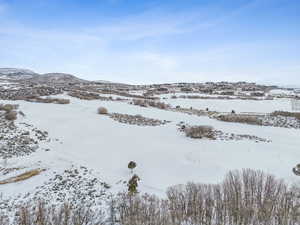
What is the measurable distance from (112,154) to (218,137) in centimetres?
761

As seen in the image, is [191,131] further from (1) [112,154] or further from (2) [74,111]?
(2) [74,111]

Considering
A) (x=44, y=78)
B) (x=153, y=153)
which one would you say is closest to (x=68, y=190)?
(x=153, y=153)

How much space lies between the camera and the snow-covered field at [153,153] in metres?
8.66

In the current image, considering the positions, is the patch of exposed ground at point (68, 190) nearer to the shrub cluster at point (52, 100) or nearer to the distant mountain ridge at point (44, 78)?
the shrub cluster at point (52, 100)

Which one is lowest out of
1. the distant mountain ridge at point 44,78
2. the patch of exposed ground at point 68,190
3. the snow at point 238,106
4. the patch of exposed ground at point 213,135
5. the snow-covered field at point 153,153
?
the patch of exposed ground at point 68,190

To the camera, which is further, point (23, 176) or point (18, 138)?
point (18, 138)

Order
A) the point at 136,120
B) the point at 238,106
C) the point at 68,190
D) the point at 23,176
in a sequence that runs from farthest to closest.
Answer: the point at 238,106 → the point at 136,120 → the point at 23,176 → the point at 68,190

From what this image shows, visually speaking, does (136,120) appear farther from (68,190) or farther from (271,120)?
(271,120)

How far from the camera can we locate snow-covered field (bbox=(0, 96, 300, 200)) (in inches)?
341

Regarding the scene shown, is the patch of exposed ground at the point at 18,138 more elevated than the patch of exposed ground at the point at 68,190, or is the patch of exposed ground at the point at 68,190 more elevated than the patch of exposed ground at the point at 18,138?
the patch of exposed ground at the point at 18,138

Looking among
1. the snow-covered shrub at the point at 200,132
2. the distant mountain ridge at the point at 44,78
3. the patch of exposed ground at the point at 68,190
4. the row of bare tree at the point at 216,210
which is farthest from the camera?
the distant mountain ridge at the point at 44,78

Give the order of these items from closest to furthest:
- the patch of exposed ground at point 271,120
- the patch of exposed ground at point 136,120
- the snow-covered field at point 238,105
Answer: the patch of exposed ground at point 271,120 < the patch of exposed ground at point 136,120 < the snow-covered field at point 238,105

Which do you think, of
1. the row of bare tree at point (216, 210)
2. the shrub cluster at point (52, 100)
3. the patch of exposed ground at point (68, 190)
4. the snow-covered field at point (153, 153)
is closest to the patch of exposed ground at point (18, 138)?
the snow-covered field at point (153, 153)

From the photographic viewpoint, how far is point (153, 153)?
10930 millimetres
